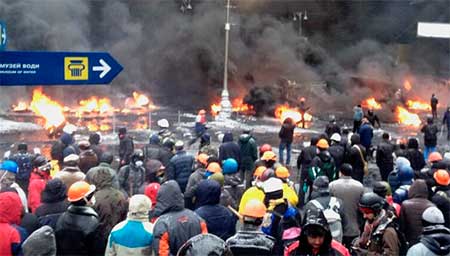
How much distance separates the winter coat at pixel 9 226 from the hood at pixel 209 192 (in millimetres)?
1654

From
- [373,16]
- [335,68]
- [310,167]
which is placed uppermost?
[373,16]

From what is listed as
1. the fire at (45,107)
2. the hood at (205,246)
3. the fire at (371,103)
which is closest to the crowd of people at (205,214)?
the hood at (205,246)

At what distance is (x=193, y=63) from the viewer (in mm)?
29906

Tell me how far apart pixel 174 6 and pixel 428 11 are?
14.8 meters

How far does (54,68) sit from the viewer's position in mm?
4871

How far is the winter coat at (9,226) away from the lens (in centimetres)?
457

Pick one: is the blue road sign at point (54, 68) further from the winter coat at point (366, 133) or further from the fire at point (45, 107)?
the fire at point (45, 107)

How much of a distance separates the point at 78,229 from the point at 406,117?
22.3m

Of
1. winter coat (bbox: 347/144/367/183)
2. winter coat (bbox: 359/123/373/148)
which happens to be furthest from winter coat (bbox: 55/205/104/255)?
winter coat (bbox: 359/123/373/148)

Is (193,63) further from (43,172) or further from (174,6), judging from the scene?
(43,172)

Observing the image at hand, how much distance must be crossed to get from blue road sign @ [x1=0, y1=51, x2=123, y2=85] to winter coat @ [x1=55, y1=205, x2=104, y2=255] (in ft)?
3.77

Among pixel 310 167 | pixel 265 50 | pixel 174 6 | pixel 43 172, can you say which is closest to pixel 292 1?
pixel 265 50

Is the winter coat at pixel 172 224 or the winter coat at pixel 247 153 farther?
the winter coat at pixel 247 153

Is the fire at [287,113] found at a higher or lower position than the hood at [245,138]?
higher
